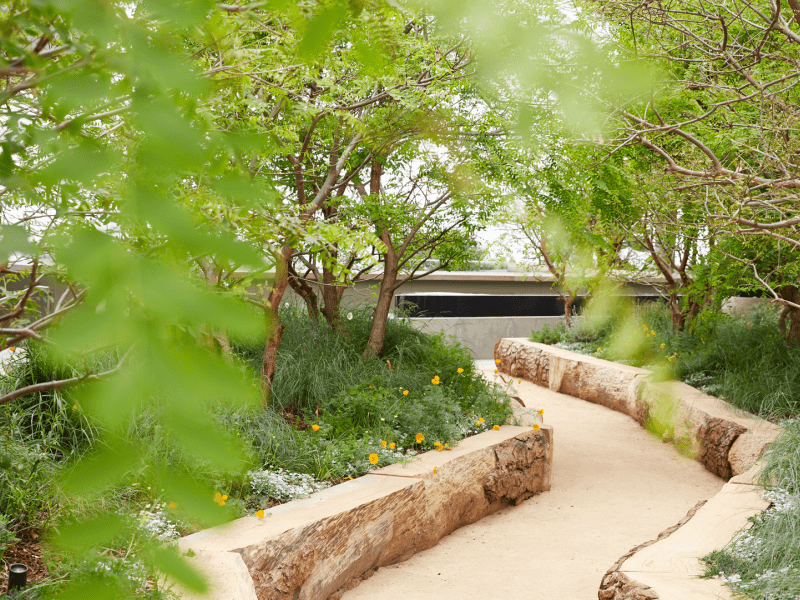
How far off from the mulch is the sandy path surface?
1623mm

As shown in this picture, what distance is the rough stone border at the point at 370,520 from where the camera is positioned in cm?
297

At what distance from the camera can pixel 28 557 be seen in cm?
279

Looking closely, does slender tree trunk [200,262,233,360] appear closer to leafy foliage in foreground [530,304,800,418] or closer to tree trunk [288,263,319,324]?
tree trunk [288,263,319,324]

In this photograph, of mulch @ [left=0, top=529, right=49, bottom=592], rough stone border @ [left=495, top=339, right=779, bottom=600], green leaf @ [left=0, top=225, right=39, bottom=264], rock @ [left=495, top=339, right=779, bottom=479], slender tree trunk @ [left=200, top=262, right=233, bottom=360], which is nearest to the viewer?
slender tree trunk @ [left=200, top=262, right=233, bottom=360]

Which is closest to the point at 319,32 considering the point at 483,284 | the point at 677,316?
the point at 677,316

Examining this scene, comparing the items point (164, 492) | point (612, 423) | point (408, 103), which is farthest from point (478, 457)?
point (164, 492)

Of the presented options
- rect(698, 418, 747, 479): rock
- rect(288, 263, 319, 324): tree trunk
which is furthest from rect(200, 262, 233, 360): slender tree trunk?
rect(698, 418, 747, 479): rock

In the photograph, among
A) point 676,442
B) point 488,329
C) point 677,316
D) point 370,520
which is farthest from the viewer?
point 488,329

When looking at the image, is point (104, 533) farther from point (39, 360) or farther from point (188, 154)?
point (39, 360)

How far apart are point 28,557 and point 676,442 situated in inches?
235

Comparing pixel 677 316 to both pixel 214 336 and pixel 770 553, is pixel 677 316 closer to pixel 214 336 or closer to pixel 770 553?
pixel 770 553

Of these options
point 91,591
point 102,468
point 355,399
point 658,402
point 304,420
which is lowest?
point 658,402

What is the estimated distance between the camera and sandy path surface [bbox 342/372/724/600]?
3748 millimetres

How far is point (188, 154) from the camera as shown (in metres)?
0.51
